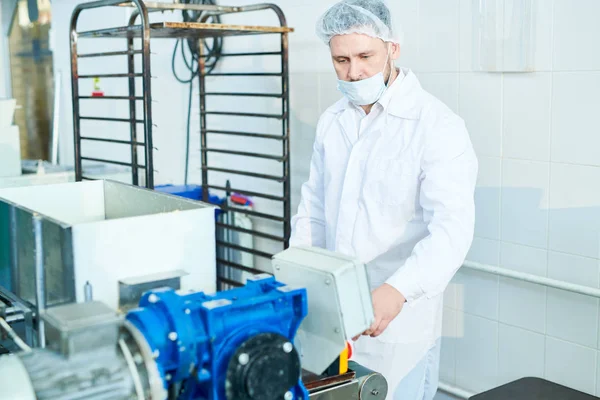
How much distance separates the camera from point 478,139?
256 centimetres

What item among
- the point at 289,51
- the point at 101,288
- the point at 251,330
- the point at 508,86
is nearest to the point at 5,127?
the point at 289,51

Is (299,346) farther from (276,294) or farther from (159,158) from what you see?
(159,158)

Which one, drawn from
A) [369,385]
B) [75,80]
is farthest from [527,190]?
[75,80]

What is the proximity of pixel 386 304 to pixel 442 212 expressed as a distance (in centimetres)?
37

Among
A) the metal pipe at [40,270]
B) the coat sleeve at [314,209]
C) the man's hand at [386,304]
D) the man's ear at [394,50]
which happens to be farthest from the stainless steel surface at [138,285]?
the man's ear at [394,50]

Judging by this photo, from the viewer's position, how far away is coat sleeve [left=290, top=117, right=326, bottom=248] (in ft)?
7.29

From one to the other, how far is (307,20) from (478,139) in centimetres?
104

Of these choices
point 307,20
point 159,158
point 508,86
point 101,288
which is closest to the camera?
point 101,288

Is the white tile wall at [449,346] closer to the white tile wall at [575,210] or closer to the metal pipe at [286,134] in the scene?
the white tile wall at [575,210]

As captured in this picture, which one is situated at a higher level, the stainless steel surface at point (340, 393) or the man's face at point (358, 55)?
the man's face at point (358, 55)

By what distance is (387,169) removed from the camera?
202 cm

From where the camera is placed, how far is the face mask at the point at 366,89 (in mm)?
2020

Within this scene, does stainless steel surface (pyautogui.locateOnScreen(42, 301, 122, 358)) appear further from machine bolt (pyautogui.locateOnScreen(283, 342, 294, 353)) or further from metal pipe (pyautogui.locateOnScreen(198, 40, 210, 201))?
metal pipe (pyautogui.locateOnScreen(198, 40, 210, 201))

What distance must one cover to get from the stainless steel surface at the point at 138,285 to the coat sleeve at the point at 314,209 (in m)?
1.05
